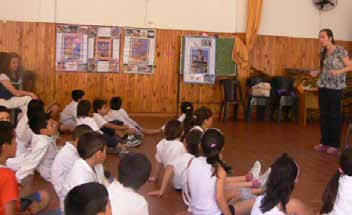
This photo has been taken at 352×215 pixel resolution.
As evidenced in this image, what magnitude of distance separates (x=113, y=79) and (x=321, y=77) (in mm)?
5053

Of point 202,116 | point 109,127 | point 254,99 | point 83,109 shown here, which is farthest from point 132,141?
point 254,99

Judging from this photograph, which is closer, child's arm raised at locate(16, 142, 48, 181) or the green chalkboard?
child's arm raised at locate(16, 142, 48, 181)

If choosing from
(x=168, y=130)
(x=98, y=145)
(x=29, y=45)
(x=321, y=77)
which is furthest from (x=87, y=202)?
(x=29, y=45)

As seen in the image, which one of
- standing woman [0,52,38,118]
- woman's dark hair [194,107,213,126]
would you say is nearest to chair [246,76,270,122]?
standing woman [0,52,38,118]

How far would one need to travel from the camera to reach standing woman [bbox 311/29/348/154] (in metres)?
6.74

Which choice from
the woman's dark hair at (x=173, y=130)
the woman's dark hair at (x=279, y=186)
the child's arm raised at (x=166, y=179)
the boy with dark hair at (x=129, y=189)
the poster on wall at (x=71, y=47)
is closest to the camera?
the boy with dark hair at (x=129, y=189)

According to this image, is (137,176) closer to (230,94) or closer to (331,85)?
(331,85)

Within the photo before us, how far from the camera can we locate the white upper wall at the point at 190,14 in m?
10.4

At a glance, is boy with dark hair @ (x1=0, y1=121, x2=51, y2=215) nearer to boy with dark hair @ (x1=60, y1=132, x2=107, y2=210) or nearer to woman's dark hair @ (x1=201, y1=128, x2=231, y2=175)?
boy with dark hair @ (x1=60, y1=132, x2=107, y2=210)

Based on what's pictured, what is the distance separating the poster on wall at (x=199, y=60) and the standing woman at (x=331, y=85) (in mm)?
4230

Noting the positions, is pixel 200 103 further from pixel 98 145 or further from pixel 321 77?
pixel 98 145

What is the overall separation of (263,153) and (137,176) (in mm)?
4461

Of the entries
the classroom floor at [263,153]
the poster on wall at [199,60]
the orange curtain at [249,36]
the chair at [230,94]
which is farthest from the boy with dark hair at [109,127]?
the orange curtain at [249,36]

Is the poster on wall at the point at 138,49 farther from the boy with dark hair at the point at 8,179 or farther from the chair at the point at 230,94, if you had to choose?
the boy with dark hair at the point at 8,179
